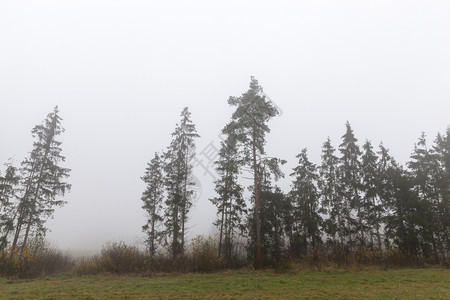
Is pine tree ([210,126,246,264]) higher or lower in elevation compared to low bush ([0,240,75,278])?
higher

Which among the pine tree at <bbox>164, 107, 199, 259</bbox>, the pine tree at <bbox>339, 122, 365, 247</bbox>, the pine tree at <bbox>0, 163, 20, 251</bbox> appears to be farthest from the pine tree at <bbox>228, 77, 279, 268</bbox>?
the pine tree at <bbox>0, 163, 20, 251</bbox>

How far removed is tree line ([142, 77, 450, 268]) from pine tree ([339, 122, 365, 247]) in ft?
0.40

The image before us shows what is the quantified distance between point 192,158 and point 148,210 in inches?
300

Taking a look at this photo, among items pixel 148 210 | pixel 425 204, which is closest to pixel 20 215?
pixel 148 210

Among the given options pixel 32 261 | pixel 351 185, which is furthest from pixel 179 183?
pixel 351 185

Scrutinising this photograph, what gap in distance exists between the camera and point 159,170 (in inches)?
1107

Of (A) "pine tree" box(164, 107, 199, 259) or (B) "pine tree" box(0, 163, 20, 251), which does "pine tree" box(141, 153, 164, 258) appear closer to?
(A) "pine tree" box(164, 107, 199, 259)

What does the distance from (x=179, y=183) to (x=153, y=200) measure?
458 centimetres

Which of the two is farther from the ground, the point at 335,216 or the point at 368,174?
the point at 368,174

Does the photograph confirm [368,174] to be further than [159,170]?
Yes

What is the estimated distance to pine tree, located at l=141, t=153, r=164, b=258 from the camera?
25.1 meters

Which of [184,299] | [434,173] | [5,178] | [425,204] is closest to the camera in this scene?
[184,299]

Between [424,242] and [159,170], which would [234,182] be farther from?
[424,242]

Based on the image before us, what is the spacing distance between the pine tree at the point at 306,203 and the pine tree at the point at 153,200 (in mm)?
15772
